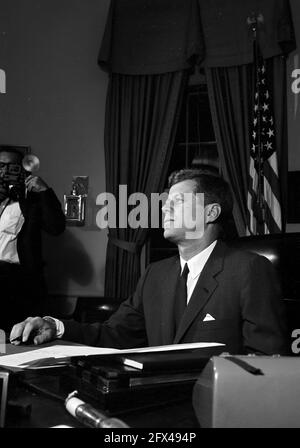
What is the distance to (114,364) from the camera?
92 centimetres

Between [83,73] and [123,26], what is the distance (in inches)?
22.8

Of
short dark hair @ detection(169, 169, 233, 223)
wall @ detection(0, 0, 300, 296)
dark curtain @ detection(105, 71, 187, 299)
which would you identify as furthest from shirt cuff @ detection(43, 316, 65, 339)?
wall @ detection(0, 0, 300, 296)

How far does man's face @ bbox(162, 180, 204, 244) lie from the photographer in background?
6.50 feet

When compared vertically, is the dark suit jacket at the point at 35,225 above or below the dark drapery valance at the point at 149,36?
below

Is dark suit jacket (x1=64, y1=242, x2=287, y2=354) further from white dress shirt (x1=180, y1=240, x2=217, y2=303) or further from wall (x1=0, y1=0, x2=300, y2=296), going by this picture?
wall (x1=0, y1=0, x2=300, y2=296)

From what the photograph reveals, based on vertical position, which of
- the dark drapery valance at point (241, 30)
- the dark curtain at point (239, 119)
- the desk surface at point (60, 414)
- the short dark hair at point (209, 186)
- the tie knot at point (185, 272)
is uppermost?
the dark drapery valance at point (241, 30)

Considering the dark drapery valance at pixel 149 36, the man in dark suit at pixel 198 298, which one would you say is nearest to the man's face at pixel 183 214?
the man in dark suit at pixel 198 298

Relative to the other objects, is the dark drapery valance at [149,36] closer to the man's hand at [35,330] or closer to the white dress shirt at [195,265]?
the white dress shirt at [195,265]

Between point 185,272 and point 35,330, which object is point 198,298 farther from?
point 35,330

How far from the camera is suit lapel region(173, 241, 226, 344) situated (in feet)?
5.16

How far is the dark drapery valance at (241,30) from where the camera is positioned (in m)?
3.89

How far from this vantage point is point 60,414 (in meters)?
0.83

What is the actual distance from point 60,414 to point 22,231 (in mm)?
3010
